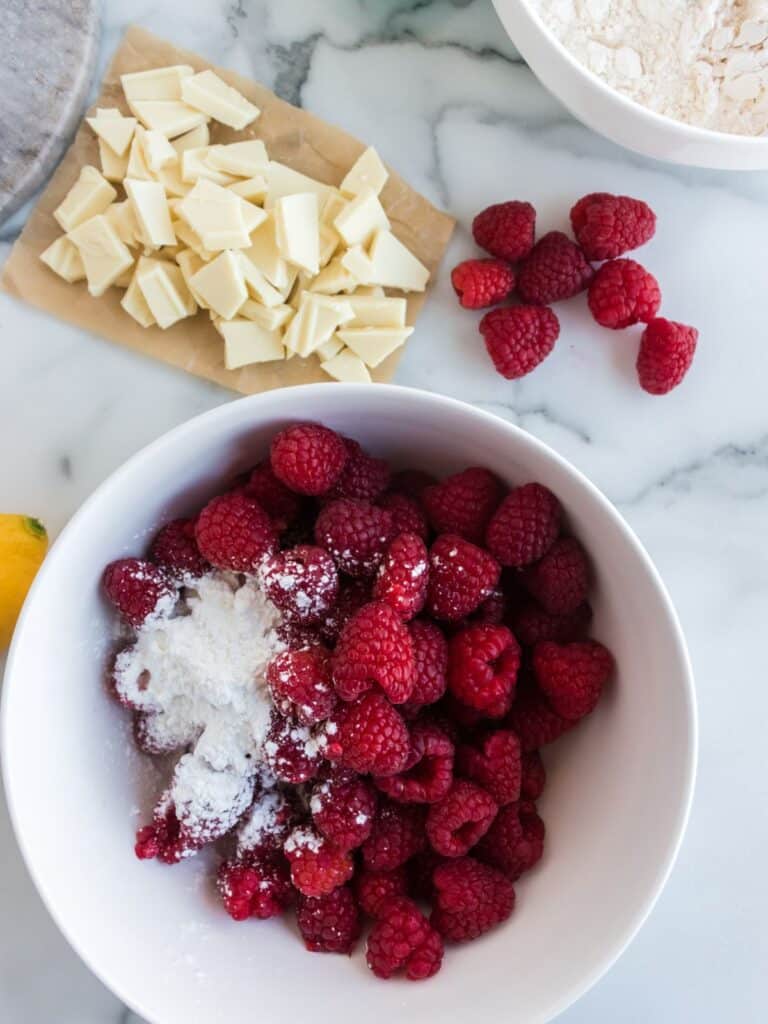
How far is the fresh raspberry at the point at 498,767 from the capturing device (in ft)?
2.88

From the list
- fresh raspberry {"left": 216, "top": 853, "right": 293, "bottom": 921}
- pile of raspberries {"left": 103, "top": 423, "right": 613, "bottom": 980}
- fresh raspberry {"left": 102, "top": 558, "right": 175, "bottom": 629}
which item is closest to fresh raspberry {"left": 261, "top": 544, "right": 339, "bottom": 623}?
pile of raspberries {"left": 103, "top": 423, "right": 613, "bottom": 980}

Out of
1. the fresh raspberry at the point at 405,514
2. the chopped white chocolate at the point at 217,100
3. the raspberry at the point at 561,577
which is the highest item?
the chopped white chocolate at the point at 217,100

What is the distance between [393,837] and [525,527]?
0.96 ft

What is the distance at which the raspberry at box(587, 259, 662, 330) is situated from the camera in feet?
3.46

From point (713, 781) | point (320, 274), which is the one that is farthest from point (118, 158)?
point (713, 781)

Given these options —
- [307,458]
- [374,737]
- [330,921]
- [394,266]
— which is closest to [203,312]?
[394,266]

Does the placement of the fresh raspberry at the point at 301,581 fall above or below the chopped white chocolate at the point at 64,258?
below

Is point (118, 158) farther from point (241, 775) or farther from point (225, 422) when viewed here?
point (241, 775)

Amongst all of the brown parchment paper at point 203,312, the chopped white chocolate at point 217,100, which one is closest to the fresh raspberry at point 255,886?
the brown parchment paper at point 203,312

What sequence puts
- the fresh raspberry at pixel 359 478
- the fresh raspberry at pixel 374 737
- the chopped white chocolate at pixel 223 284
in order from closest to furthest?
the fresh raspberry at pixel 374 737 < the fresh raspberry at pixel 359 478 < the chopped white chocolate at pixel 223 284

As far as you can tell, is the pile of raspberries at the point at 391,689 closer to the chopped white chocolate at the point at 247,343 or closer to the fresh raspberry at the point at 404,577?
the fresh raspberry at the point at 404,577

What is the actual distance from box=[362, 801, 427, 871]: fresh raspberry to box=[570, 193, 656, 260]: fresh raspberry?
0.58 metres

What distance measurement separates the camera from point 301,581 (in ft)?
2.79

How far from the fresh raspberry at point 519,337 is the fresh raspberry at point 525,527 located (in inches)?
7.9
